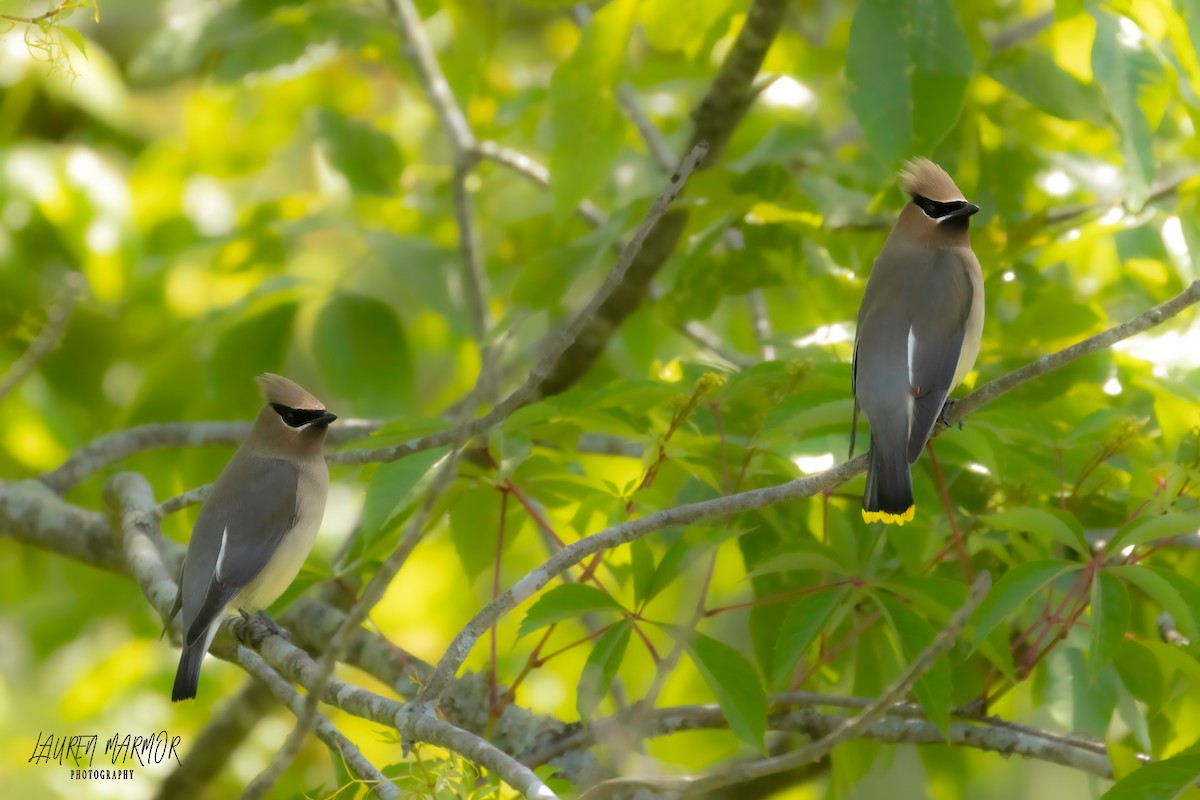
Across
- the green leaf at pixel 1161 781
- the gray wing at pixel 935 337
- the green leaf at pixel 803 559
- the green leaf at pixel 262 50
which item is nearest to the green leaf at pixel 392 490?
the green leaf at pixel 803 559

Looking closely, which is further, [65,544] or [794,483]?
[65,544]

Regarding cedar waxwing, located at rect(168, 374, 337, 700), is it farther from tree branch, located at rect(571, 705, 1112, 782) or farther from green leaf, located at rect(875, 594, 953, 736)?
green leaf, located at rect(875, 594, 953, 736)

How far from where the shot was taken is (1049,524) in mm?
2736

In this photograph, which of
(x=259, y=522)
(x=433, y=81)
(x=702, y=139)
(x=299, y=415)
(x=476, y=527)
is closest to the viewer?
(x=476, y=527)

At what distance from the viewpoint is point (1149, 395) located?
375cm

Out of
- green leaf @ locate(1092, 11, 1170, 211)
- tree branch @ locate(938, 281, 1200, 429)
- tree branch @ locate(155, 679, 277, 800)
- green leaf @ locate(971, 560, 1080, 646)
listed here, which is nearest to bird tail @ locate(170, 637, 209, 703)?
tree branch @ locate(155, 679, 277, 800)

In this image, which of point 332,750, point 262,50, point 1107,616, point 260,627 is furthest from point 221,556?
point 1107,616

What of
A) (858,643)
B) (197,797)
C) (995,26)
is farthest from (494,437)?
(995,26)

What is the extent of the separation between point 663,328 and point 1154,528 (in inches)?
118

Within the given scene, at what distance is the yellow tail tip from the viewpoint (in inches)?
119

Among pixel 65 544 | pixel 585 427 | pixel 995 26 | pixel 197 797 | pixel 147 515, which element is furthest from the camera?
pixel 995 26

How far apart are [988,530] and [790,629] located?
2.80 ft

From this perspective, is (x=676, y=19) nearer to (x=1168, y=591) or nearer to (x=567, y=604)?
(x=567, y=604)

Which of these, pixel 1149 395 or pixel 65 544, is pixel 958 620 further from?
pixel 65 544
